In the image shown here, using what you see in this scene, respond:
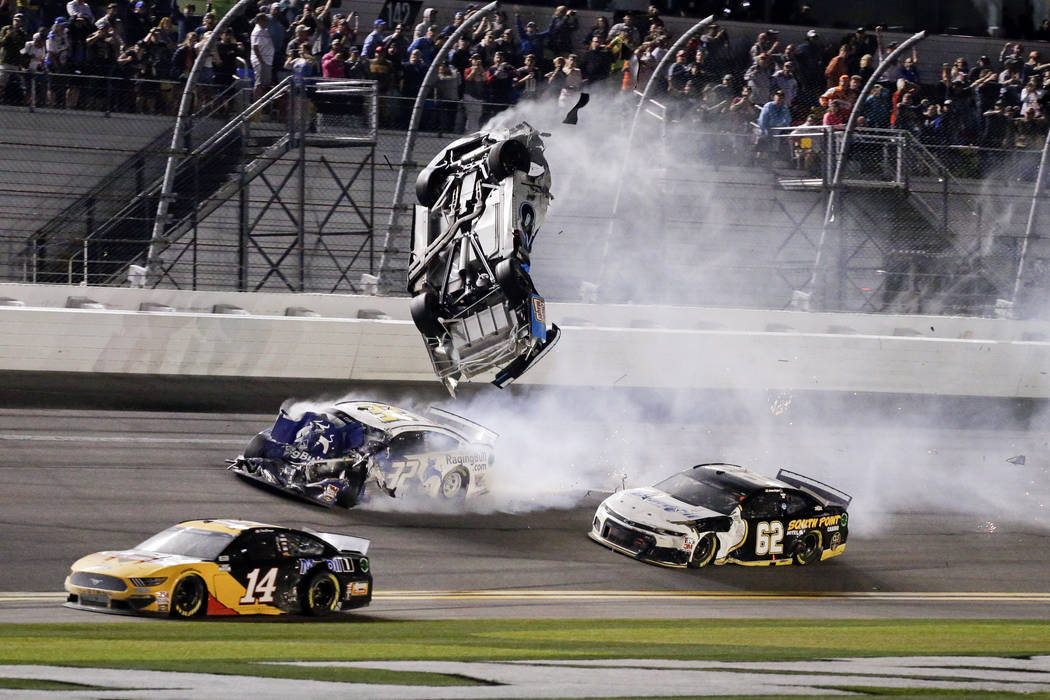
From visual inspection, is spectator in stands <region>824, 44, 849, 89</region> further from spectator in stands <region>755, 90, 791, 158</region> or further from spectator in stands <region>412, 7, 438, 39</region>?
spectator in stands <region>412, 7, 438, 39</region>

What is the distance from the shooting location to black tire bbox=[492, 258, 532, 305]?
12.4 metres

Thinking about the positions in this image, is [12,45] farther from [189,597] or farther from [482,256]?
[189,597]

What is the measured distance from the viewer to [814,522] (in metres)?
13.6

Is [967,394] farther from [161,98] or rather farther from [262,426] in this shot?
[161,98]

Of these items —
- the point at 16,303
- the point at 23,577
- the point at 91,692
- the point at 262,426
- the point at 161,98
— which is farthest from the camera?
the point at 161,98

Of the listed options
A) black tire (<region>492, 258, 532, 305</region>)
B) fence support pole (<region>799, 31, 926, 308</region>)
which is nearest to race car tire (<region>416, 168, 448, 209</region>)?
black tire (<region>492, 258, 532, 305</region>)

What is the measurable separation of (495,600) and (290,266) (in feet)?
29.5

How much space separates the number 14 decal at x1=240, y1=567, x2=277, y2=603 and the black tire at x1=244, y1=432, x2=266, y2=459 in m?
3.68

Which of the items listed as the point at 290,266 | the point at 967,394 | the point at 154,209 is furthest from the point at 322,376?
the point at 967,394

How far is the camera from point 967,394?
20.2 m

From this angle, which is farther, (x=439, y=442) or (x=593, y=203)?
(x=593, y=203)

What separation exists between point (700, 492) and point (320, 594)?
4.67 metres

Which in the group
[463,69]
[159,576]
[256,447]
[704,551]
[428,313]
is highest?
[463,69]

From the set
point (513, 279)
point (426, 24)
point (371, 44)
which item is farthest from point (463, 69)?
point (513, 279)
